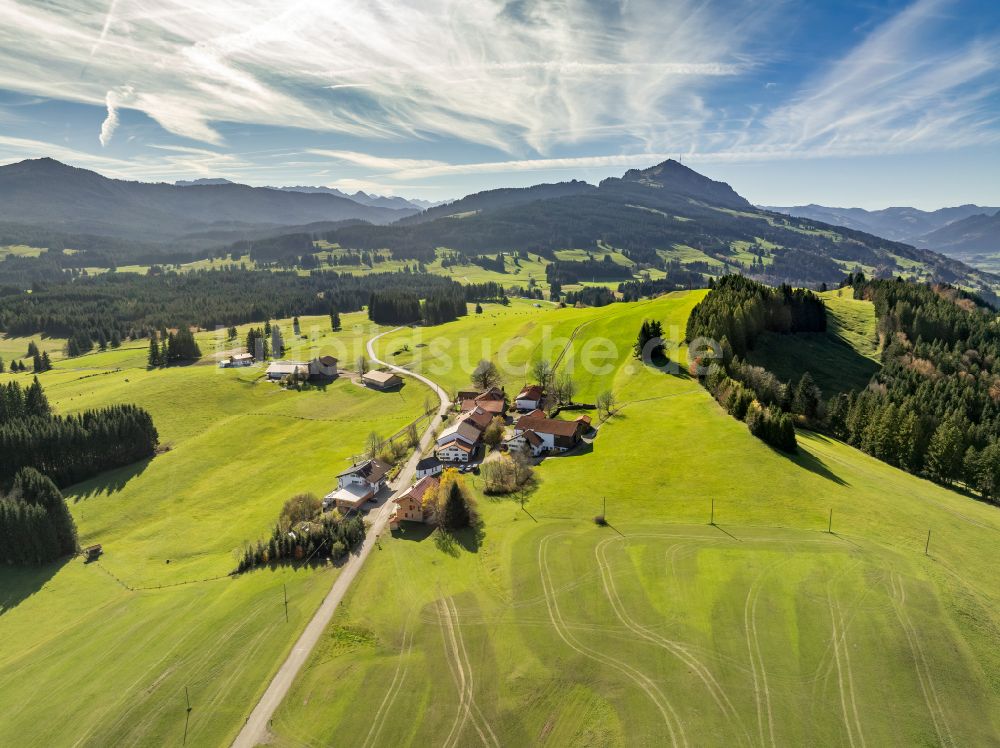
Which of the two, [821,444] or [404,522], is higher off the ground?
[821,444]

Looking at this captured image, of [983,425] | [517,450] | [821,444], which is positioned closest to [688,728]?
[517,450]

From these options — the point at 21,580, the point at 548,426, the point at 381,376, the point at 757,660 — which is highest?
the point at 548,426

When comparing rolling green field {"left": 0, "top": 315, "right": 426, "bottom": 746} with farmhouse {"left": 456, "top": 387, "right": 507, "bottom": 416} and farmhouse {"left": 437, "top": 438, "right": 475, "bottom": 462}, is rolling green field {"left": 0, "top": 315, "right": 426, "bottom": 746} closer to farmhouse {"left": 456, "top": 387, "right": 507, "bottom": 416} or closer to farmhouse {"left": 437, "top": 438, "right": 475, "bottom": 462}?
farmhouse {"left": 456, "top": 387, "right": 507, "bottom": 416}

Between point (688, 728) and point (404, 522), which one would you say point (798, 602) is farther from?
point (404, 522)

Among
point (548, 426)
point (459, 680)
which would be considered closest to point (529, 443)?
point (548, 426)

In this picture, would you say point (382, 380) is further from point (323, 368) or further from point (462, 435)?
point (462, 435)

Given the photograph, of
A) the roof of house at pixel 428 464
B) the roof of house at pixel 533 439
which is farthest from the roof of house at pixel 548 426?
the roof of house at pixel 428 464
